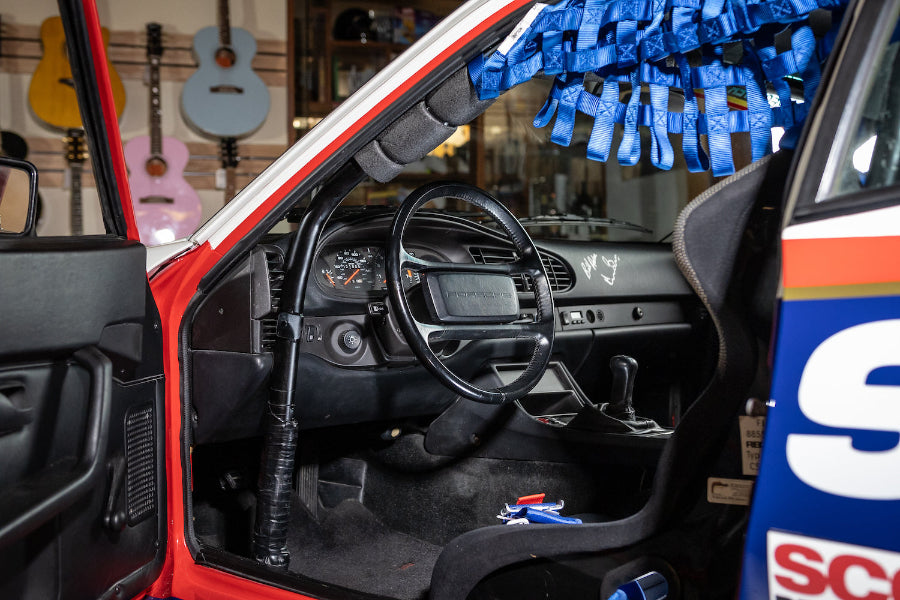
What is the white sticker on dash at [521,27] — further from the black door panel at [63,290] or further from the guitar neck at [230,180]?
the guitar neck at [230,180]

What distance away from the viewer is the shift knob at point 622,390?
1.96 metres

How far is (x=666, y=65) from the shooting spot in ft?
3.52

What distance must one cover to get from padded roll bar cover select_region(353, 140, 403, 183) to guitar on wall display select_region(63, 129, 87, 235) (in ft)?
12.1

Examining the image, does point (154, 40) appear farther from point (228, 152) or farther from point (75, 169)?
point (75, 169)

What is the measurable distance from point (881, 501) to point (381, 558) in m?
1.49

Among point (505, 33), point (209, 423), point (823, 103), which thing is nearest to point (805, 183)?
point (823, 103)

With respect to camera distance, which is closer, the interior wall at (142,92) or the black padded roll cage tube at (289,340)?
the black padded roll cage tube at (289,340)

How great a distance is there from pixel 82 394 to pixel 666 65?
0.94m

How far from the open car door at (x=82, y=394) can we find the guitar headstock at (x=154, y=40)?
12.5 ft

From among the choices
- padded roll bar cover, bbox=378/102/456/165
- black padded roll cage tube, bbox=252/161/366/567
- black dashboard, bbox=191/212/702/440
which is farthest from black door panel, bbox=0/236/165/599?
padded roll bar cover, bbox=378/102/456/165

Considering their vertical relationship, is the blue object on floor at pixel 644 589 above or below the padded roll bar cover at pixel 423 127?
below

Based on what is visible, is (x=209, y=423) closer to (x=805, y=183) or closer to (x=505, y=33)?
(x=505, y=33)

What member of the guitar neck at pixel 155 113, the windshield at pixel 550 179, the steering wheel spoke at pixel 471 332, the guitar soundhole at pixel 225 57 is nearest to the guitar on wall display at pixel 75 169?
the guitar neck at pixel 155 113

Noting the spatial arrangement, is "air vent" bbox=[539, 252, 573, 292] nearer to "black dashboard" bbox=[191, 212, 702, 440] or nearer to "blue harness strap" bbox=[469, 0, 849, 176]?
"black dashboard" bbox=[191, 212, 702, 440]
